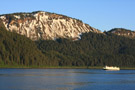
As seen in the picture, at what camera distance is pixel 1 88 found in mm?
102500

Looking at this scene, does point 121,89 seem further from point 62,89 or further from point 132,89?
point 62,89

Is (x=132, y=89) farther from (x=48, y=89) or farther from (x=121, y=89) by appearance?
(x=48, y=89)

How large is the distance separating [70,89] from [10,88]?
59.1 ft

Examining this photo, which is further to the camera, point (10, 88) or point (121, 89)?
point (121, 89)

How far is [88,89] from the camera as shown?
107312 mm

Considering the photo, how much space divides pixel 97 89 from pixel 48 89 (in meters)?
16.4

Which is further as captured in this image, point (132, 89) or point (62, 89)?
point (132, 89)

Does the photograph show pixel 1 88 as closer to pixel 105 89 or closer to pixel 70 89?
pixel 70 89

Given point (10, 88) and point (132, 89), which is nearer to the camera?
point (10, 88)

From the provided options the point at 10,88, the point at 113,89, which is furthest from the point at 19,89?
the point at 113,89

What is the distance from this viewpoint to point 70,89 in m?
106

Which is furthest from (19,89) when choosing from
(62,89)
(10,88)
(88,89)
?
(88,89)

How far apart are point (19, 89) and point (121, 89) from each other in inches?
1285

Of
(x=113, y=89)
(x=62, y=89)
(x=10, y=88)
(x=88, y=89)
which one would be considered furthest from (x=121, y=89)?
(x=10, y=88)
